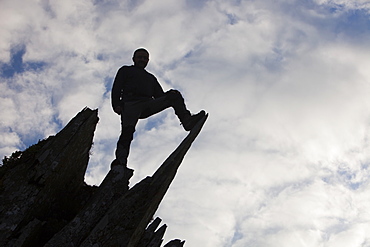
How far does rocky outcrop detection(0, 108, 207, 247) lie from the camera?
414 inches

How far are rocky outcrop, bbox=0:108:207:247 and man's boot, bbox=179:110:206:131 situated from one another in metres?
0.38

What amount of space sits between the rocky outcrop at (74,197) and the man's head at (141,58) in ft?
→ 9.86

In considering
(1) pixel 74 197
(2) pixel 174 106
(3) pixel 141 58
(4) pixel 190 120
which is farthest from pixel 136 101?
(1) pixel 74 197

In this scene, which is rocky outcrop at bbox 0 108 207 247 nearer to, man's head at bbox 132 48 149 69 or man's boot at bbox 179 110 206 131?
man's boot at bbox 179 110 206 131

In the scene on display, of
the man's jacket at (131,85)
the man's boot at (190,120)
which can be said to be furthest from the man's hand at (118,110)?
the man's boot at (190,120)

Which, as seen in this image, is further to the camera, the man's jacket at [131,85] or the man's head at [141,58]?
the man's head at [141,58]

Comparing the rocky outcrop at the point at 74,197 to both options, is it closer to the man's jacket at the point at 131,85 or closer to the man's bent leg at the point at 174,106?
the man's bent leg at the point at 174,106

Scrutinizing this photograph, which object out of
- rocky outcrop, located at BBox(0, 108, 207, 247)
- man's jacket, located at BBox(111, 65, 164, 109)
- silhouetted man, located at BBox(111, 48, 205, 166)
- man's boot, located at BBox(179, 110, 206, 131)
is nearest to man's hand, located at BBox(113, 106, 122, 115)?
silhouetted man, located at BBox(111, 48, 205, 166)

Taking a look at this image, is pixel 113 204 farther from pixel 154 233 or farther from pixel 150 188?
pixel 154 233

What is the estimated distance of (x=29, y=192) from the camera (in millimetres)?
11406

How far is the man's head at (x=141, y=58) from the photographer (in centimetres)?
1555

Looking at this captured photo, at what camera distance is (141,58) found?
51.1 ft

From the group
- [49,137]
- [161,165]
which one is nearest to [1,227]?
[49,137]

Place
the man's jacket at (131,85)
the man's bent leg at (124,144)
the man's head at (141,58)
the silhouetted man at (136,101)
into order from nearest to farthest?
1. the man's bent leg at (124,144)
2. the silhouetted man at (136,101)
3. the man's jacket at (131,85)
4. the man's head at (141,58)
